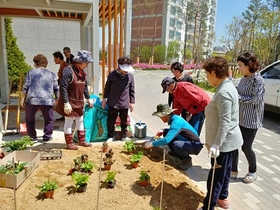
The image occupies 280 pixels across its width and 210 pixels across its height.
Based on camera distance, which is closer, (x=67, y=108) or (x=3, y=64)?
(x=67, y=108)

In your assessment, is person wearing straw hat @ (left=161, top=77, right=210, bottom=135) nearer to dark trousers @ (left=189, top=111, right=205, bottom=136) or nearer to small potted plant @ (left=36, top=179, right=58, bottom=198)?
dark trousers @ (left=189, top=111, right=205, bottom=136)

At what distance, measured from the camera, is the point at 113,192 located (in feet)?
Answer: 9.55

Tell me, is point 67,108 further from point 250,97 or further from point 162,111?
point 250,97

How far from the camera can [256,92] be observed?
10.4ft

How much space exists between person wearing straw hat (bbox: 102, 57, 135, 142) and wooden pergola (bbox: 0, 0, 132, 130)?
82cm

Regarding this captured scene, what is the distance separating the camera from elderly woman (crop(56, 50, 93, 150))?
3789mm

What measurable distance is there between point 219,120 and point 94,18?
3.38 m

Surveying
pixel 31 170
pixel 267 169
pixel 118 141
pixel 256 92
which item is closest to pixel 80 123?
pixel 118 141

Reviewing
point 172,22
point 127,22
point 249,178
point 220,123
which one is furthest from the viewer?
point 172,22

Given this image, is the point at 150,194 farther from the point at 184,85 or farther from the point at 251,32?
the point at 251,32

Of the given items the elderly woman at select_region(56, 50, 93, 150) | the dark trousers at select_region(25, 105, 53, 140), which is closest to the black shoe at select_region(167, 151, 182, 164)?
the elderly woman at select_region(56, 50, 93, 150)

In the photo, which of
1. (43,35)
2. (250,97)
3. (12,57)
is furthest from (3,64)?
(250,97)

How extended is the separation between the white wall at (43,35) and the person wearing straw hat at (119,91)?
8130mm

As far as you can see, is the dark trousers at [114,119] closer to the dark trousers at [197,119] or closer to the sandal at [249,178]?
the dark trousers at [197,119]
